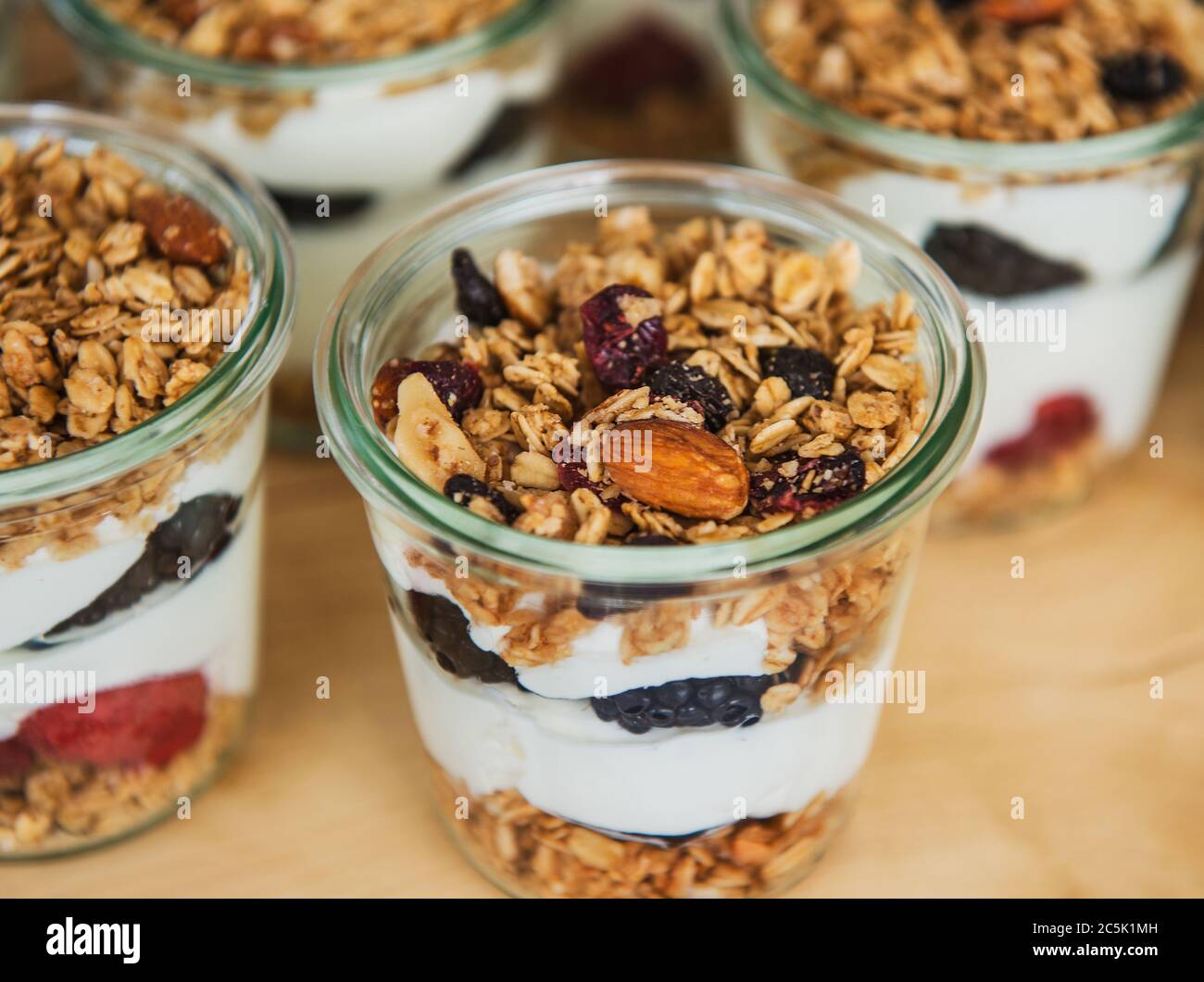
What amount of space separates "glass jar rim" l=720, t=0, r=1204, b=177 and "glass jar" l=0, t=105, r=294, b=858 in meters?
0.31

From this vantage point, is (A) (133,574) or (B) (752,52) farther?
(B) (752,52)

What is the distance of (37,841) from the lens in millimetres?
767

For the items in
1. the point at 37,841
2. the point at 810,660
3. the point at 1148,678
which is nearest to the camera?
the point at 810,660

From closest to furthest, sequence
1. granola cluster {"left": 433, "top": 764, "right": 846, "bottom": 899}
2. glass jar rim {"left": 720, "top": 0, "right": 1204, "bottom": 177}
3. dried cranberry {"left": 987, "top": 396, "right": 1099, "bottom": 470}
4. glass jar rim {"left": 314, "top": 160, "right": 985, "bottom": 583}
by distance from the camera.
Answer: glass jar rim {"left": 314, "top": 160, "right": 985, "bottom": 583}, granola cluster {"left": 433, "top": 764, "right": 846, "bottom": 899}, glass jar rim {"left": 720, "top": 0, "right": 1204, "bottom": 177}, dried cranberry {"left": 987, "top": 396, "right": 1099, "bottom": 470}

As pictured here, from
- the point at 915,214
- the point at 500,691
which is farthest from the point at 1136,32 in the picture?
the point at 500,691

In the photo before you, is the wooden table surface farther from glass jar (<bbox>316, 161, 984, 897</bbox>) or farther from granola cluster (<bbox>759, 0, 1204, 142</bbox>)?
granola cluster (<bbox>759, 0, 1204, 142</bbox>)

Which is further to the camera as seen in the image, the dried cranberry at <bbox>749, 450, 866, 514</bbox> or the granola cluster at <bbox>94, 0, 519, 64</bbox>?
the granola cluster at <bbox>94, 0, 519, 64</bbox>

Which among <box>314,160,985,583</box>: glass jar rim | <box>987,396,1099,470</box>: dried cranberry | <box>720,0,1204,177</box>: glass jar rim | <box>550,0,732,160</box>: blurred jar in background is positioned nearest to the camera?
<box>314,160,985,583</box>: glass jar rim

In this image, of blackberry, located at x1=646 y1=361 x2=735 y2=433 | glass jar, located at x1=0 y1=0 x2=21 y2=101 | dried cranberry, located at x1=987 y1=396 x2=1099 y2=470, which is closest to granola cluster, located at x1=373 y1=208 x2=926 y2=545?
blackberry, located at x1=646 y1=361 x2=735 y2=433

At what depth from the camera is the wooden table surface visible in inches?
30.9

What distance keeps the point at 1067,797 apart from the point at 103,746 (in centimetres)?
49

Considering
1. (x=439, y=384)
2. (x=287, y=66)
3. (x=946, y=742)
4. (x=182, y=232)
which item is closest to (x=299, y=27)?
(x=287, y=66)

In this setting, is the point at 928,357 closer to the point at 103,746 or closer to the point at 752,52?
the point at 752,52

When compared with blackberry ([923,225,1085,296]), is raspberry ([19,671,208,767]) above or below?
below
